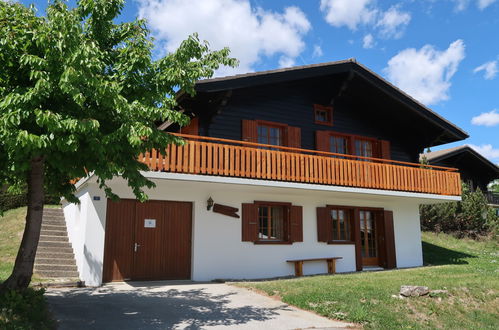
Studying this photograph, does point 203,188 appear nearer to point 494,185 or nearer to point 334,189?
point 334,189

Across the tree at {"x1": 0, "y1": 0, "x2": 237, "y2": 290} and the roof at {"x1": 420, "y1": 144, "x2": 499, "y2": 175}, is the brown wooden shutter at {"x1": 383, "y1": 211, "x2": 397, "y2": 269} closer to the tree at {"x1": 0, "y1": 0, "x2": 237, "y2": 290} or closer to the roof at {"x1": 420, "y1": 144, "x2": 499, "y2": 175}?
the tree at {"x1": 0, "y1": 0, "x2": 237, "y2": 290}

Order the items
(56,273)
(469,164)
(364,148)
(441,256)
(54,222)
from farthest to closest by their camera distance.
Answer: (469,164) → (441,256) → (364,148) → (54,222) → (56,273)

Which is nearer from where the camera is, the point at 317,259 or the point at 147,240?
the point at 147,240

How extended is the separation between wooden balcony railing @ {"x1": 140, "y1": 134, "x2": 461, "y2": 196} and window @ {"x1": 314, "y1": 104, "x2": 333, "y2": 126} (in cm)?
227

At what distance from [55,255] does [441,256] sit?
1409 cm

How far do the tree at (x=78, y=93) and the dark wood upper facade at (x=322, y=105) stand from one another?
440 centimetres

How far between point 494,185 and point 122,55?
4691 cm

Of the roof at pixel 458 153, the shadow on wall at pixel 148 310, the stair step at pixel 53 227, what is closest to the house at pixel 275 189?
the stair step at pixel 53 227

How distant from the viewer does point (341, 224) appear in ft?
47.3

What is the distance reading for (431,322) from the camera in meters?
7.42

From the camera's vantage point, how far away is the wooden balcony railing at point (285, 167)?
34.4ft

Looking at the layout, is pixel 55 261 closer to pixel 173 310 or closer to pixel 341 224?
pixel 173 310

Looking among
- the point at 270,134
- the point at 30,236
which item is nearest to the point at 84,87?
the point at 30,236

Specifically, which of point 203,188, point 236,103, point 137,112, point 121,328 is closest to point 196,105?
point 236,103
